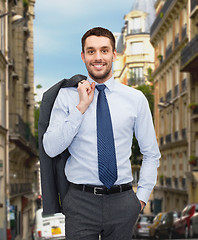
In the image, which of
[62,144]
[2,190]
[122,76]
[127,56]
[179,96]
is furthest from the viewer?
[122,76]

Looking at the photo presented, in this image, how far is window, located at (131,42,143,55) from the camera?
298 ft

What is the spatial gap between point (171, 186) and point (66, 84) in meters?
50.8

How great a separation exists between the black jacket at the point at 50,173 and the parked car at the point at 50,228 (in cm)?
1646

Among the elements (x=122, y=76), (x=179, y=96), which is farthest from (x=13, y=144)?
(x=122, y=76)

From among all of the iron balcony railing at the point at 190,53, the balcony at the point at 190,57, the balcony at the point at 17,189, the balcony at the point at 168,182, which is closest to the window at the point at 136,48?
the balcony at the point at 168,182

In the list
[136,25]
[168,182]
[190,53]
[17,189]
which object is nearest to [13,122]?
[17,189]

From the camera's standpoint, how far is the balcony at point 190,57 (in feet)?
136

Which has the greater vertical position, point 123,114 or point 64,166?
point 123,114

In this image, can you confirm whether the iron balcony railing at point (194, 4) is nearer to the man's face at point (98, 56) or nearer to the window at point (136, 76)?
the window at point (136, 76)

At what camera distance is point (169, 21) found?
57.0 meters

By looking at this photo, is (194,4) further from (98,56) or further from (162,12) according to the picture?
(98,56)

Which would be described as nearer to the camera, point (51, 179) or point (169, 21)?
point (51, 179)

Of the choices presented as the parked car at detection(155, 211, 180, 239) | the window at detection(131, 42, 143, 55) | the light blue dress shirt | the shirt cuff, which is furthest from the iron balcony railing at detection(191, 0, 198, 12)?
the window at detection(131, 42, 143, 55)

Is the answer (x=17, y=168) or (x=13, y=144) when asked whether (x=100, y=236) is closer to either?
(x=13, y=144)
